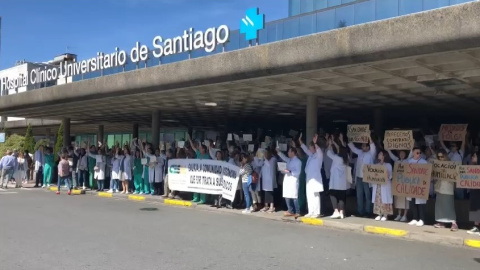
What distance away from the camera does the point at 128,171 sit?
18.6 meters

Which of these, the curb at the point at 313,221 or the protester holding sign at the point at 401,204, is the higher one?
the protester holding sign at the point at 401,204

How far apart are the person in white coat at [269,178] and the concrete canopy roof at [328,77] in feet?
7.21

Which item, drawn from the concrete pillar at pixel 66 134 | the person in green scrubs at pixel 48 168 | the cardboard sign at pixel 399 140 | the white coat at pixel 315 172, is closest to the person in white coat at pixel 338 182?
the white coat at pixel 315 172

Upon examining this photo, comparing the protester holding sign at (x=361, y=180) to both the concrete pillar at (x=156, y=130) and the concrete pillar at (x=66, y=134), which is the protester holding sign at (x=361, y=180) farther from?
the concrete pillar at (x=66, y=134)

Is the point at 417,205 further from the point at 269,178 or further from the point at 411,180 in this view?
the point at 269,178

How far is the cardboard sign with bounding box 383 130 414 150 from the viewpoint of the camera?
11.6 metres

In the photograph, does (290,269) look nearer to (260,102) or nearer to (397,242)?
(397,242)

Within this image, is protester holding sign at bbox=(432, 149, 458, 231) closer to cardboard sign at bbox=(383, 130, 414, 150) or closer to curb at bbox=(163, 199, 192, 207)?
cardboard sign at bbox=(383, 130, 414, 150)

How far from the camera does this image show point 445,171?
1068cm

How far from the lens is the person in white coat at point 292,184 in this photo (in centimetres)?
1266

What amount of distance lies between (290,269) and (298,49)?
549 centimetres

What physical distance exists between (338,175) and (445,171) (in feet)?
8.58

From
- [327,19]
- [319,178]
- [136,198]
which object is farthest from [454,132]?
[136,198]

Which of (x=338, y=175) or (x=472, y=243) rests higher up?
(x=338, y=175)
